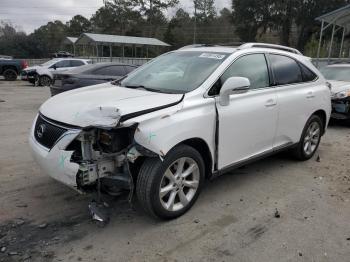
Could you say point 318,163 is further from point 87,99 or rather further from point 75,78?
point 75,78

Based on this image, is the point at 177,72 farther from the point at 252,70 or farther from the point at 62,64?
the point at 62,64

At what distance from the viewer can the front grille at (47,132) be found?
11.5 feet

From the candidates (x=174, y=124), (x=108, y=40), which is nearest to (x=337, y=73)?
(x=174, y=124)

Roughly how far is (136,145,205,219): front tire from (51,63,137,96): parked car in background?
661 centimetres

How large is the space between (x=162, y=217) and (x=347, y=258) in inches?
67.4

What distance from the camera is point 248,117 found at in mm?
4320

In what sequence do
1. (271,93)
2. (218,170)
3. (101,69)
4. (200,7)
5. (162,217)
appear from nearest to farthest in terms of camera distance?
(162,217) → (218,170) → (271,93) → (101,69) → (200,7)

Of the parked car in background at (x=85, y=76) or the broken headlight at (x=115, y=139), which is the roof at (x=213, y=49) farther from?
the parked car in background at (x=85, y=76)

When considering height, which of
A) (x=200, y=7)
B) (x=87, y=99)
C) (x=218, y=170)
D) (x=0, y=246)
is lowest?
(x=0, y=246)

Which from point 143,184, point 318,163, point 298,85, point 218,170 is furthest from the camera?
point 318,163

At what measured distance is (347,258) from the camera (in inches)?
126

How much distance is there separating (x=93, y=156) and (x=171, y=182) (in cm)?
83

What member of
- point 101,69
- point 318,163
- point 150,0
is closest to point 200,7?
point 150,0

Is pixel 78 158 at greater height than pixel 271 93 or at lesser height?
lesser
